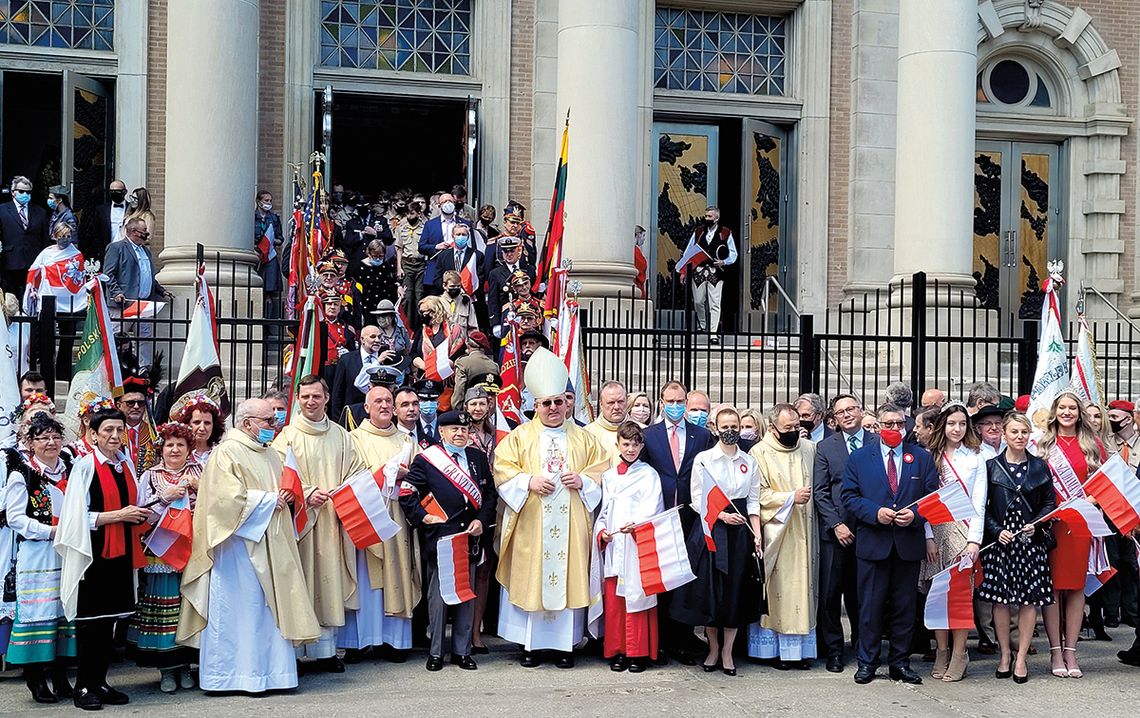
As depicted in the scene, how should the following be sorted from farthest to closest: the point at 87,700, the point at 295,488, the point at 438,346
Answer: the point at 438,346 → the point at 295,488 → the point at 87,700

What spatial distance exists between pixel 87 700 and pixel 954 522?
520 centimetres

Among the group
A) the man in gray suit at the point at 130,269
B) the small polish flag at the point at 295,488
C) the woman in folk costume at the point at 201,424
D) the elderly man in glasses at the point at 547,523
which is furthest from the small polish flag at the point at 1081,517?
the man in gray suit at the point at 130,269

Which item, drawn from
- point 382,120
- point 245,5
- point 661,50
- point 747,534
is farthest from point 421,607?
point 382,120

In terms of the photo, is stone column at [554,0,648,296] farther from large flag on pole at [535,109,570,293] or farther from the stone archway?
the stone archway

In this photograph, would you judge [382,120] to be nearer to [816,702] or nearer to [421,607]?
[421,607]

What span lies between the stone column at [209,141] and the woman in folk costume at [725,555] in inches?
322

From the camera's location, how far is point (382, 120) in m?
24.1

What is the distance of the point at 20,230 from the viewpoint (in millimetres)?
14992

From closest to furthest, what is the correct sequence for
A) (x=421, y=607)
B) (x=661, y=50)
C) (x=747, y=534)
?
1. (x=747, y=534)
2. (x=421, y=607)
3. (x=661, y=50)

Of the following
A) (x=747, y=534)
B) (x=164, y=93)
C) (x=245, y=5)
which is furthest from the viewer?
(x=164, y=93)

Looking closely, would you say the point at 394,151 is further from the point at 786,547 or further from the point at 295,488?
the point at 295,488

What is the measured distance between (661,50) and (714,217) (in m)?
3.02

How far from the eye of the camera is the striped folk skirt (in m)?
8.24

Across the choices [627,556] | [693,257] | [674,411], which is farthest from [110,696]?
[693,257]
